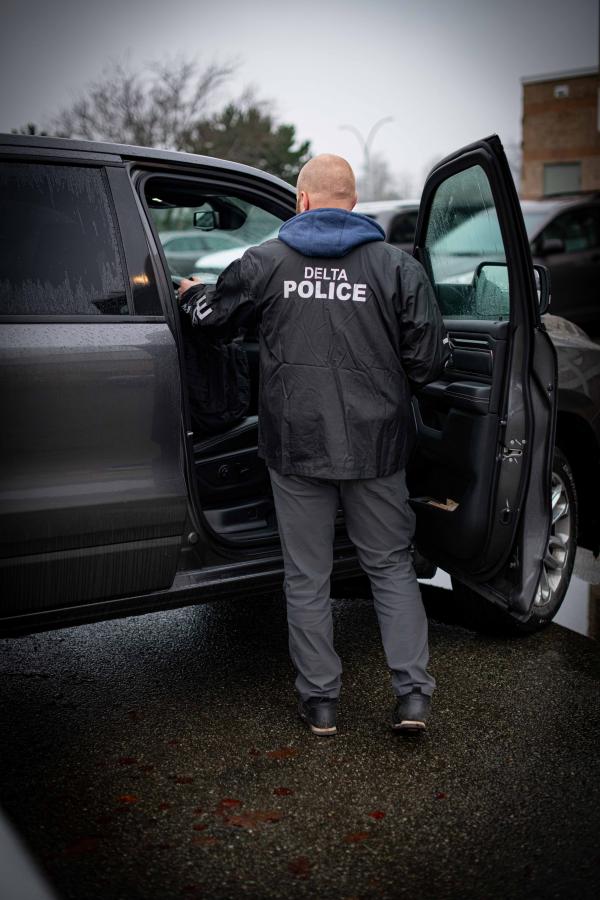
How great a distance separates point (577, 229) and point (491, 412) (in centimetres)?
1001

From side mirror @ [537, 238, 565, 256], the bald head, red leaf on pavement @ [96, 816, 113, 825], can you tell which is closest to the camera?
red leaf on pavement @ [96, 816, 113, 825]

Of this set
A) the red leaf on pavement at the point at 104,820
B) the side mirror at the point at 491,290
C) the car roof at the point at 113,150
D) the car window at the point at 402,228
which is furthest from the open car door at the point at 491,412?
the car window at the point at 402,228

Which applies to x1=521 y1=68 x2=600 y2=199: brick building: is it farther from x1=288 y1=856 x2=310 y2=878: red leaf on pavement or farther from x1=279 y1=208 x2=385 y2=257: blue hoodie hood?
x1=288 y1=856 x2=310 y2=878: red leaf on pavement

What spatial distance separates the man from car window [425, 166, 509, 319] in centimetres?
47

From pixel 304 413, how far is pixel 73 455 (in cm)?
73

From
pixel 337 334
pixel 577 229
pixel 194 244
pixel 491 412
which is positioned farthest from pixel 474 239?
pixel 194 244

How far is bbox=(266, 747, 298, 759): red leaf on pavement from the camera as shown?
118 inches

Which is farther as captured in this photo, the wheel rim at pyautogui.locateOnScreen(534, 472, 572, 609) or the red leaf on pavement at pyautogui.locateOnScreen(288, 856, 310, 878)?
the wheel rim at pyautogui.locateOnScreen(534, 472, 572, 609)

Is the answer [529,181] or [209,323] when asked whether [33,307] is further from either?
[529,181]

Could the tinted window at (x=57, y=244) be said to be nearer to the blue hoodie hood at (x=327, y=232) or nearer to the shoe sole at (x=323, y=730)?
the blue hoodie hood at (x=327, y=232)

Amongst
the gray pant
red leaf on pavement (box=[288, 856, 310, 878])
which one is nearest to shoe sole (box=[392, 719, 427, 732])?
the gray pant

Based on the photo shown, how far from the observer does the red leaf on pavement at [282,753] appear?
9.80 ft

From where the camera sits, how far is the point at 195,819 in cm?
260

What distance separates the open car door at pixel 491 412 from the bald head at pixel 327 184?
499 mm
